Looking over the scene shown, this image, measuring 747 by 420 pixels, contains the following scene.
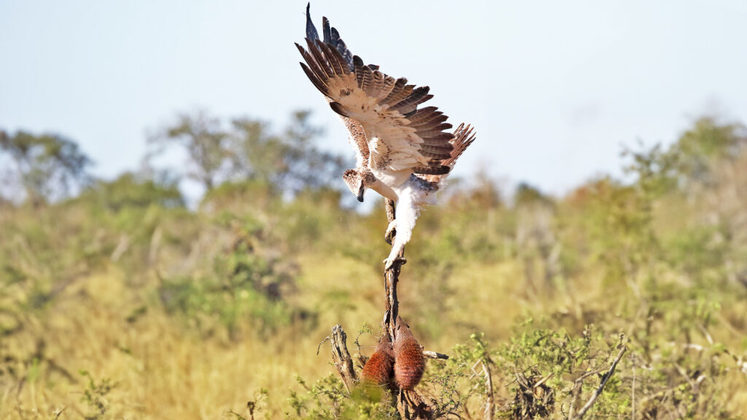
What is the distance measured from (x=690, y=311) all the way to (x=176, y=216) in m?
14.1

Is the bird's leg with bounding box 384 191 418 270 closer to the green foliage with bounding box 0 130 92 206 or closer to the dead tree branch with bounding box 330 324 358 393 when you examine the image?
the dead tree branch with bounding box 330 324 358 393

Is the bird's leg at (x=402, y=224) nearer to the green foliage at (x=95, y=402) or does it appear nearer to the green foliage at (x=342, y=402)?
the green foliage at (x=342, y=402)

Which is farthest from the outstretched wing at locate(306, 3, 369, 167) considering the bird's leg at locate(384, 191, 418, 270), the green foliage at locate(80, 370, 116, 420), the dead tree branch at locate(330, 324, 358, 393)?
the green foliage at locate(80, 370, 116, 420)

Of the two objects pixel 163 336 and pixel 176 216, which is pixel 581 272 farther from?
pixel 176 216

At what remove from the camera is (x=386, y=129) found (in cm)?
Result: 298

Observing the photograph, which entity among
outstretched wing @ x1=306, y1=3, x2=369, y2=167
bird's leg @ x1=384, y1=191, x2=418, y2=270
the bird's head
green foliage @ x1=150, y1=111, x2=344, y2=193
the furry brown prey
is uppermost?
green foliage @ x1=150, y1=111, x2=344, y2=193

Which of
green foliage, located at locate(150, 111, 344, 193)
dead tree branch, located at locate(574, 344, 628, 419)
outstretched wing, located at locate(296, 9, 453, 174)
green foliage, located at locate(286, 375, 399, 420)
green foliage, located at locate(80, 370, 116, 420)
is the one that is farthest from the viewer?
green foliage, located at locate(150, 111, 344, 193)

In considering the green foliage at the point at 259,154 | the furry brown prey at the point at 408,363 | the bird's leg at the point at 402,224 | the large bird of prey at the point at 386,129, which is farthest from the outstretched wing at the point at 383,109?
the green foliage at the point at 259,154

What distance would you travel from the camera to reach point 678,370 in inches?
192

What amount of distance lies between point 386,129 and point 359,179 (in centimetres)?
24

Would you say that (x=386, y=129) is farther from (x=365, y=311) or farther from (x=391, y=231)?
(x=365, y=311)

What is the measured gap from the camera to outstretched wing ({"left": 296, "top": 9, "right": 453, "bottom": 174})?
2811 mm

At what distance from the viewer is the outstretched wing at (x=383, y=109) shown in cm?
281

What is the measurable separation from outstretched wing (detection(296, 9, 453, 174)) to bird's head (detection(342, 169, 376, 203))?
0.06 meters
